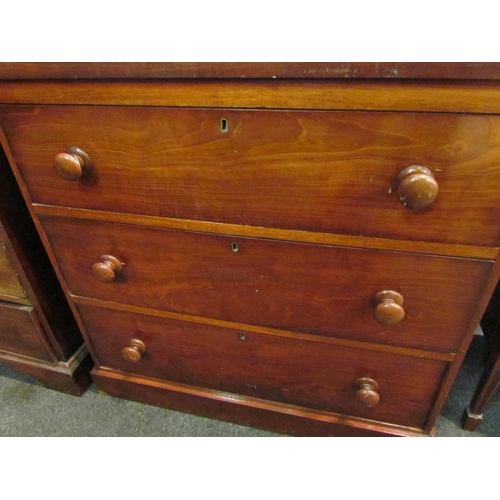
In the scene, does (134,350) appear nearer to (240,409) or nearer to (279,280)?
(240,409)

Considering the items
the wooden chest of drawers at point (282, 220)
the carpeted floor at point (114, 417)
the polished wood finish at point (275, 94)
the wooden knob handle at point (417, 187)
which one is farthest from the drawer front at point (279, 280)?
the carpeted floor at point (114, 417)

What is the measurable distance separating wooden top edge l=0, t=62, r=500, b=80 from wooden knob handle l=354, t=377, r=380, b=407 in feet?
1.81

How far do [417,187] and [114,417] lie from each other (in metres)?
0.93

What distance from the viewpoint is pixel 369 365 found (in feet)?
2.23

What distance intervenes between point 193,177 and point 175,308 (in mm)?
308

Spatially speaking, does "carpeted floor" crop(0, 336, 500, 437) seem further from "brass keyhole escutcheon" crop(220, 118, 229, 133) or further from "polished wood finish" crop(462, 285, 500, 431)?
"brass keyhole escutcheon" crop(220, 118, 229, 133)

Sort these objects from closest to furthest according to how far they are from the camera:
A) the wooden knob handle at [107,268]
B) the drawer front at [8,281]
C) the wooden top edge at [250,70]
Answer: the wooden top edge at [250,70] → the wooden knob handle at [107,268] → the drawer front at [8,281]

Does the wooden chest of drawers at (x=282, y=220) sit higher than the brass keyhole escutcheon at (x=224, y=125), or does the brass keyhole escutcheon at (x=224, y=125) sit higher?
the brass keyhole escutcheon at (x=224, y=125)

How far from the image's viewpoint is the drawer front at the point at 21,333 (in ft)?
2.78

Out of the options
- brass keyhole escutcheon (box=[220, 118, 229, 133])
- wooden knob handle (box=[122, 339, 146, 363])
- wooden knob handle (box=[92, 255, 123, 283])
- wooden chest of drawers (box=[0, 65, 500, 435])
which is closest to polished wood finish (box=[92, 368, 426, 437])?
wooden chest of drawers (box=[0, 65, 500, 435])

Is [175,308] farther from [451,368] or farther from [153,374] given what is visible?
[451,368]

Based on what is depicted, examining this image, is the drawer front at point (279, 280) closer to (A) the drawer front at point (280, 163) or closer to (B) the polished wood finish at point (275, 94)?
(A) the drawer front at point (280, 163)

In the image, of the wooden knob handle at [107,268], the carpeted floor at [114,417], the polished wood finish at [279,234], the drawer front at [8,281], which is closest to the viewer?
the polished wood finish at [279,234]

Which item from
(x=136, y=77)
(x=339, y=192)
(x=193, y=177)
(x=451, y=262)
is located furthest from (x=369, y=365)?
(x=136, y=77)
